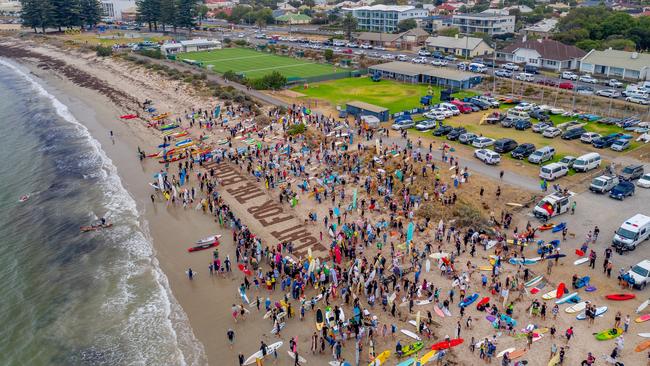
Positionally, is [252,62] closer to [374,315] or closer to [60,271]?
[60,271]

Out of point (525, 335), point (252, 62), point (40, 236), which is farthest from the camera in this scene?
point (252, 62)

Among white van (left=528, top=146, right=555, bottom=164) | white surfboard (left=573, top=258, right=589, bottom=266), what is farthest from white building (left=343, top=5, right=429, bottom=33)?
white surfboard (left=573, top=258, right=589, bottom=266)

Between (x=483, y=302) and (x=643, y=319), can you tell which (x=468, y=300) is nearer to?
(x=483, y=302)

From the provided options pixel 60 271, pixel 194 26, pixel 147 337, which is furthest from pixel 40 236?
pixel 194 26

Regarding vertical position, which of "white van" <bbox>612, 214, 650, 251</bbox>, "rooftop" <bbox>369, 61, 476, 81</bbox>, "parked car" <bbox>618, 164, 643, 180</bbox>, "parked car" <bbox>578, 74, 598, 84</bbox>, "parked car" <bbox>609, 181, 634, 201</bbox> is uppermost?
"rooftop" <bbox>369, 61, 476, 81</bbox>

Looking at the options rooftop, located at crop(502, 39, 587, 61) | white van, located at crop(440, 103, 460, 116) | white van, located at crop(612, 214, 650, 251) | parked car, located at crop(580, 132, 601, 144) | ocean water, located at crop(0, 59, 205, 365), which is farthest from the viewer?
rooftop, located at crop(502, 39, 587, 61)

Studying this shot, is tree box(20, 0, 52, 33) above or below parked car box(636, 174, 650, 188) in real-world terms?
above

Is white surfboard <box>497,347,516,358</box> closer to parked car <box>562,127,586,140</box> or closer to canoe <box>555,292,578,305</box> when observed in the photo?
canoe <box>555,292,578,305</box>
